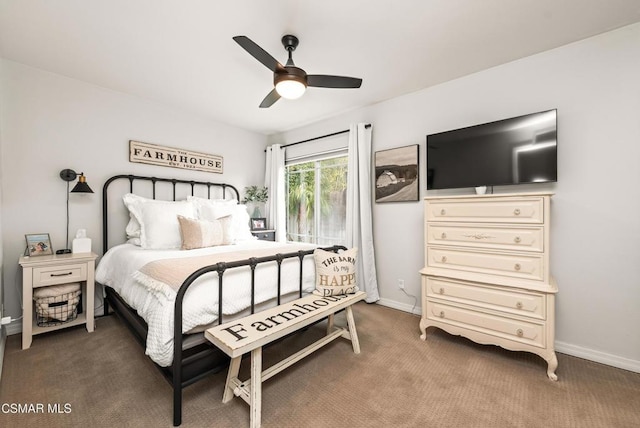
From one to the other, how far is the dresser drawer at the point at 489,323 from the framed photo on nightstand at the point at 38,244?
367cm

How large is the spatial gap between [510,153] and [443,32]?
117 cm

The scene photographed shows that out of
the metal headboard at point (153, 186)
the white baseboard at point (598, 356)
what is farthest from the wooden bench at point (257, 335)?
the metal headboard at point (153, 186)

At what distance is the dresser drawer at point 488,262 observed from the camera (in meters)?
2.01

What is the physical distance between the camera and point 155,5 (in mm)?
1783

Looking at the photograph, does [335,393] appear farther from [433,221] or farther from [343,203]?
[343,203]

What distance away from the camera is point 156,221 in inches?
110

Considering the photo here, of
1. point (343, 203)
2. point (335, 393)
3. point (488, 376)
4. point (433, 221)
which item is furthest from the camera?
point (343, 203)

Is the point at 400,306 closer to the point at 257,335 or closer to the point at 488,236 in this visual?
the point at 488,236

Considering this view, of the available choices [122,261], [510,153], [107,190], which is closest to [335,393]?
[122,261]

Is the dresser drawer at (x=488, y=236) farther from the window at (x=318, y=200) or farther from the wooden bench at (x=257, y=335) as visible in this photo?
the window at (x=318, y=200)

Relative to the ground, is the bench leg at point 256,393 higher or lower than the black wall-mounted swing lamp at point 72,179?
lower

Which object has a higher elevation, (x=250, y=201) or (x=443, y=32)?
(x=443, y=32)

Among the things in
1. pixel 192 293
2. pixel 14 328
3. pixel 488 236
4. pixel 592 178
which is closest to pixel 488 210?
pixel 488 236

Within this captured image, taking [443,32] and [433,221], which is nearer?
[443,32]
